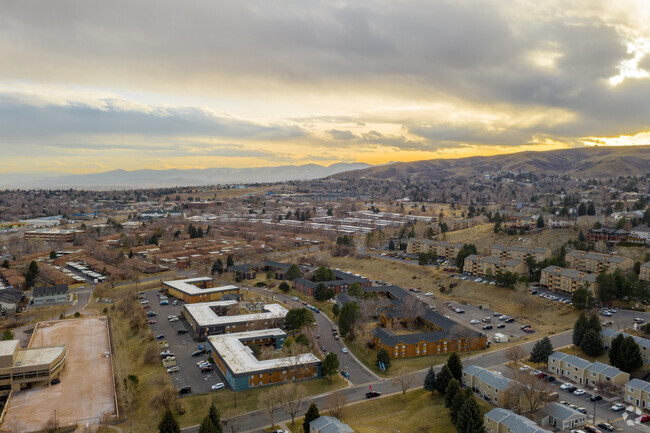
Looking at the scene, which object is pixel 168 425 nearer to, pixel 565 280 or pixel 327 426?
pixel 327 426

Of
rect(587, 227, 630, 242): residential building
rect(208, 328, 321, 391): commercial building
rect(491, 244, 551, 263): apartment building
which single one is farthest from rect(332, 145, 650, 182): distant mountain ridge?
rect(208, 328, 321, 391): commercial building

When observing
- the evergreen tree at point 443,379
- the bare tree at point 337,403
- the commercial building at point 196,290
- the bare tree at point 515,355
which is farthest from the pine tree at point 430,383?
the commercial building at point 196,290

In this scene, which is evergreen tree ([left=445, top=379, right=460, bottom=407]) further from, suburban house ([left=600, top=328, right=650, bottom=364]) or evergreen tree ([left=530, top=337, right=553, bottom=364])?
suburban house ([left=600, top=328, right=650, bottom=364])

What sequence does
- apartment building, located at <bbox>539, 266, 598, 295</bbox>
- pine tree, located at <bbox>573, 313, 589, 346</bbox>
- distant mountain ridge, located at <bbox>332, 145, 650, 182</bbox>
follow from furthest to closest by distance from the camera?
distant mountain ridge, located at <bbox>332, 145, 650, 182</bbox> → apartment building, located at <bbox>539, 266, 598, 295</bbox> → pine tree, located at <bbox>573, 313, 589, 346</bbox>

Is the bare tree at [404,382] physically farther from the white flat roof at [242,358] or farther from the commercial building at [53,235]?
the commercial building at [53,235]

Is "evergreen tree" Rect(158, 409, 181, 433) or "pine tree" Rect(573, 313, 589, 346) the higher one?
"pine tree" Rect(573, 313, 589, 346)

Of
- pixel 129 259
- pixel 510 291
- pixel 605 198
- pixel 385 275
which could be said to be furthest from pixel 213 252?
pixel 605 198
